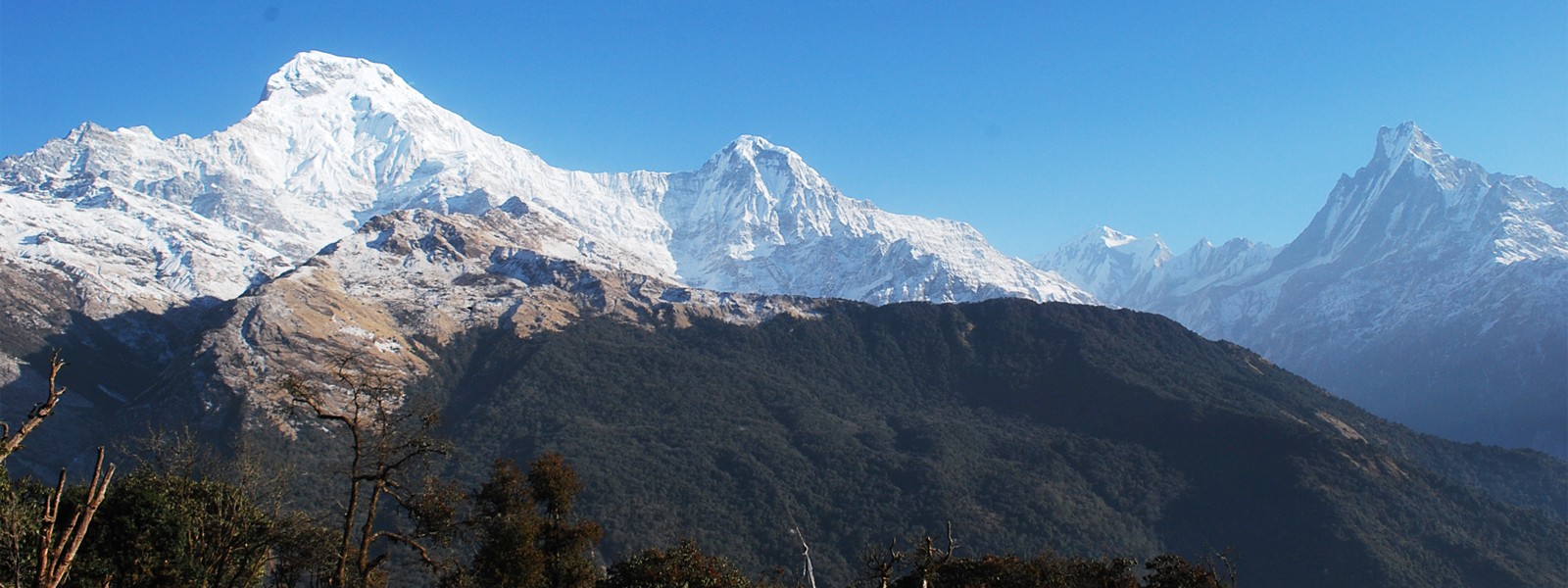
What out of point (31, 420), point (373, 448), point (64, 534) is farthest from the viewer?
point (373, 448)

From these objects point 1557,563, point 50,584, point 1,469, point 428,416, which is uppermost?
point 1557,563

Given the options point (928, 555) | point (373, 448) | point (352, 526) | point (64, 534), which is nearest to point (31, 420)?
point (64, 534)

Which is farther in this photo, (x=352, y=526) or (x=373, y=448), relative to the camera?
(x=352, y=526)

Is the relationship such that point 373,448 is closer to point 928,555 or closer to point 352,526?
point 352,526

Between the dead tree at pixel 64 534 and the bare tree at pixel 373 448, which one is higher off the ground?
the bare tree at pixel 373 448

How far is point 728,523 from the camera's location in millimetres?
189500

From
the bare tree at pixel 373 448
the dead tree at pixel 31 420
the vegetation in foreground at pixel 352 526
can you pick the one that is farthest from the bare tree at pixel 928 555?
the dead tree at pixel 31 420

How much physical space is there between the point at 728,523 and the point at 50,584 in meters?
176

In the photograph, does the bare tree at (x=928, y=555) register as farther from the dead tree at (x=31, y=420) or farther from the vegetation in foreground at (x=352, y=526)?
the dead tree at (x=31, y=420)

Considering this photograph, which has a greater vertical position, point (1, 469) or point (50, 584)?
point (1, 469)

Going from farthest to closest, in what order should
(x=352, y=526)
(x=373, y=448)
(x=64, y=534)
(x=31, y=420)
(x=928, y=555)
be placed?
(x=928, y=555) < (x=352, y=526) < (x=373, y=448) < (x=31, y=420) < (x=64, y=534)

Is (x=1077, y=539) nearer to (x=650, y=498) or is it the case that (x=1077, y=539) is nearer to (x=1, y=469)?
(x=650, y=498)

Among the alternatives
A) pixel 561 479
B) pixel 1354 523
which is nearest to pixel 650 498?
pixel 1354 523

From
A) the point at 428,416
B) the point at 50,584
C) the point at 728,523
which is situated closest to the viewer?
the point at 50,584
